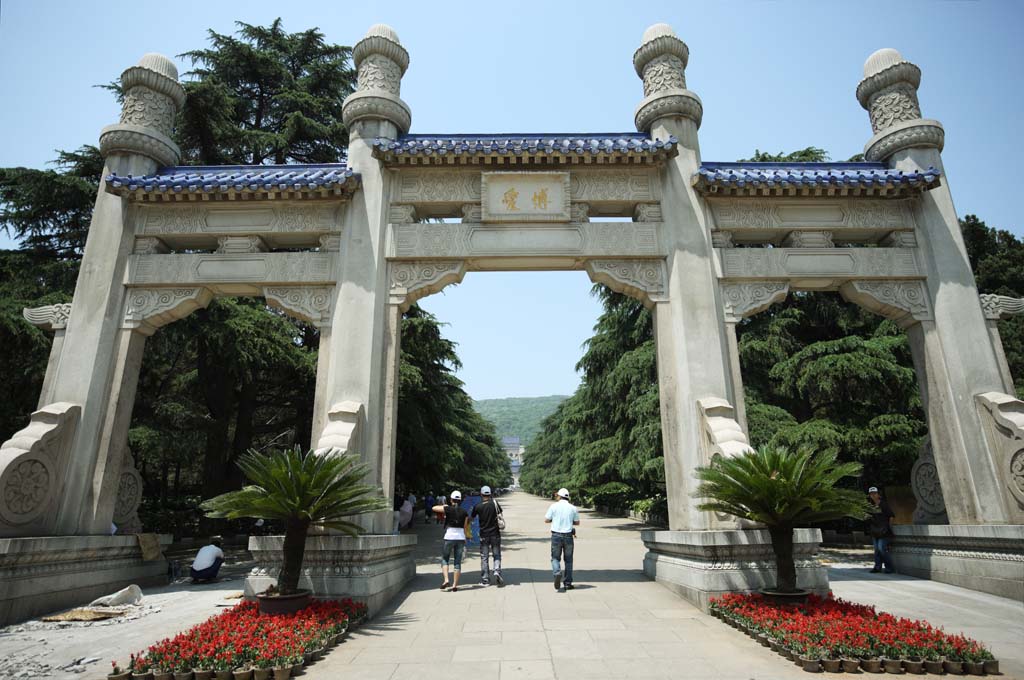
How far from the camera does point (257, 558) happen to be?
283 inches

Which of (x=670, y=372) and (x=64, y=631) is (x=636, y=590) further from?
(x=64, y=631)

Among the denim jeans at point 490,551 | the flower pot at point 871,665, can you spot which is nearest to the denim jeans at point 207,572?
the denim jeans at point 490,551

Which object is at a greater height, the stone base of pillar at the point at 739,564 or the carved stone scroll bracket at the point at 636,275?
the carved stone scroll bracket at the point at 636,275

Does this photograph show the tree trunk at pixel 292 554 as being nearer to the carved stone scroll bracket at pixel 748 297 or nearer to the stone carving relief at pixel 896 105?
the carved stone scroll bracket at pixel 748 297

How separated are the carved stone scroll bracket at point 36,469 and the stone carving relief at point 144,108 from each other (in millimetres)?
5366

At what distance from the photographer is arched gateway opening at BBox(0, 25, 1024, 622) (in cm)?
861

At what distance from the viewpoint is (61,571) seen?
783 cm

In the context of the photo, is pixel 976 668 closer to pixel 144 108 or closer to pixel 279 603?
pixel 279 603

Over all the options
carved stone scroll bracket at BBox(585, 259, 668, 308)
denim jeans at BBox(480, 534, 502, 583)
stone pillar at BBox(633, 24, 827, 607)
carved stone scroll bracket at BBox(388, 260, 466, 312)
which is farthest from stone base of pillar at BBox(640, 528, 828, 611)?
carved stone scroll bracket at BBox(388, 260, 466, 312)

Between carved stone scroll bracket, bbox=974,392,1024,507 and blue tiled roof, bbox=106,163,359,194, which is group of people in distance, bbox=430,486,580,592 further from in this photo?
carved stone scroll bracket, bbox=974,392,1024,507

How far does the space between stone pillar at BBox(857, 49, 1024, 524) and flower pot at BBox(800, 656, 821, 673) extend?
578 centimetres

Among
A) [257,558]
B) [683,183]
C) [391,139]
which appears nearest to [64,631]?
[257,558]

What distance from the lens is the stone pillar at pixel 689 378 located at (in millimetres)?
7352

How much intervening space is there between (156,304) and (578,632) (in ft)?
28.0
